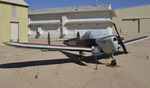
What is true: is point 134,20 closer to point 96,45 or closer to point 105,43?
point 96,45

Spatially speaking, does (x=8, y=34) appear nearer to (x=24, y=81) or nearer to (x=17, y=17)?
(x=17, y=17)

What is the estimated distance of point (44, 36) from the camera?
3052 centimetres

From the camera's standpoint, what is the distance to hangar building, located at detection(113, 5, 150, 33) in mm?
32191

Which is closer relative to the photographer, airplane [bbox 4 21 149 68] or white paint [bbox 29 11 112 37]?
airplane [bbox 4 21 149 68]

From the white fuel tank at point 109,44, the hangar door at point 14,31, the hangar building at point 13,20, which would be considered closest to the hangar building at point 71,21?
the hangar building at point 13,20

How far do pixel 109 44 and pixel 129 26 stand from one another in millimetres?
28089

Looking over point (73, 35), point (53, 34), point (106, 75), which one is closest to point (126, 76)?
point (106, 75)

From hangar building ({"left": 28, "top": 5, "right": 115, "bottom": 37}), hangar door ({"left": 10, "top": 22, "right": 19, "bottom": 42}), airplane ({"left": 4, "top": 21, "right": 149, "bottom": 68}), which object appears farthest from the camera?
hangar building ({"left": 28, "top": 5, "right": 115, "bottom": 37})

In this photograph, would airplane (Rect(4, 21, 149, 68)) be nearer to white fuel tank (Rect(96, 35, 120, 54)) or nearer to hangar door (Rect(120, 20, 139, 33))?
white fuel tank (Rect(96, 35, 120, 54))

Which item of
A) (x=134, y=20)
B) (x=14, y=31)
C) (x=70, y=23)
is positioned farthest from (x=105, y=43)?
(x=134, y=20)

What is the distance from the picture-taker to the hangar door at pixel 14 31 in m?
19.8

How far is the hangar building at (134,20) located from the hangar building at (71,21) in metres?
6.34

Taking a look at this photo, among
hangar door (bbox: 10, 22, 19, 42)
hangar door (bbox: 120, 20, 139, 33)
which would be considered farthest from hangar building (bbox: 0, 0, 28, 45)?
hangar door (bbox: 120, 20, 139, 33)

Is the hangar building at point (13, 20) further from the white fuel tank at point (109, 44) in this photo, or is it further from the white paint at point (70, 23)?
the white fuel tank at point (109, 44)
